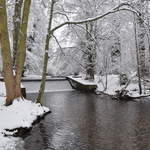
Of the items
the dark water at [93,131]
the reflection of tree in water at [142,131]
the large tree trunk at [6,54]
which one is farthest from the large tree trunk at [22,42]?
the reflection of tree in water at [142,131]

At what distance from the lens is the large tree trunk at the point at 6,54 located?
9.25 m

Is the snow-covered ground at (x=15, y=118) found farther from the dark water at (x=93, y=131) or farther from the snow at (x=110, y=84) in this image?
the snow at (x=110, y=84)

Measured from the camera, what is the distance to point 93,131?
817cm

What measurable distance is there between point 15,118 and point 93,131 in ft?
8.33

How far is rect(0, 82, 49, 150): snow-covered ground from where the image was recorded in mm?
6813

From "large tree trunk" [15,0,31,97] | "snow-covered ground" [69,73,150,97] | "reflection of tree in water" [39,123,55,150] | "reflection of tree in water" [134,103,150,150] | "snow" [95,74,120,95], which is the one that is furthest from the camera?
"snow" [95,74,120,95]

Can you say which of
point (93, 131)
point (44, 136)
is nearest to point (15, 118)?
point (44, 136)

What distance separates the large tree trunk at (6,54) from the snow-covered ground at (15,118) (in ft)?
1.32

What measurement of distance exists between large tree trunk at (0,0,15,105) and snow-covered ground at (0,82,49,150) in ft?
1.32

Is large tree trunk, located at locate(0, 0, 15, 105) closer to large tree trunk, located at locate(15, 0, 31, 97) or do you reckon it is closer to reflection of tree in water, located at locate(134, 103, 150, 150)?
large tree trunk, located at locate(15, 0, 31, 97)

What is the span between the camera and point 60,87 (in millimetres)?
23484

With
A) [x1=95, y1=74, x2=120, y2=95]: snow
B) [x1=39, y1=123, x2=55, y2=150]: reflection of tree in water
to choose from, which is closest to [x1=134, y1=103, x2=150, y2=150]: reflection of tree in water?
[x1=39, y1=123, x2=55, y2=150]: reflection of tree in water

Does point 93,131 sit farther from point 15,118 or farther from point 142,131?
point 15,118

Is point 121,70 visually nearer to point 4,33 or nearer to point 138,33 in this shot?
point 138,33
